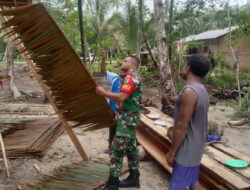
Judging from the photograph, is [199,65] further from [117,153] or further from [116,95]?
[117,153]

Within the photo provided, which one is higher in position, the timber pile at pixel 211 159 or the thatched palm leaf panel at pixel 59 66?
the thatched palm leaf panel at pixel 59 66

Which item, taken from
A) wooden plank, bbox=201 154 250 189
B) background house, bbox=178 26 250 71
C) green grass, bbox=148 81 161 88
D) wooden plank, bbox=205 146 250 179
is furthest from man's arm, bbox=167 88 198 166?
background house, bbox=178 26 250 71

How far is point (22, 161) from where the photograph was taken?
3.91 metres

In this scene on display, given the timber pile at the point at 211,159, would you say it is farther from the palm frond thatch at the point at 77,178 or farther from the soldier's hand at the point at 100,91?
the soldier's hand at the point at 100,91

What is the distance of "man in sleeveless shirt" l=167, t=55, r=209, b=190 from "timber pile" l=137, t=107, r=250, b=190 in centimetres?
68

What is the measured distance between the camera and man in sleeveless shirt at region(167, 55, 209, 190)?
189 centimetres

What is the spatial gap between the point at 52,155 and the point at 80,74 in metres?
2.24

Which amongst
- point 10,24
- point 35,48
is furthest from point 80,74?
point 10,24

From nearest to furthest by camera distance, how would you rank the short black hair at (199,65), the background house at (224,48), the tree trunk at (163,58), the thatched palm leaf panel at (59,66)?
the short black hair at (199,65) < the thatched palm leaf panel at (59,66) < the tree trunk at (163,58) < the background house at (224,48)

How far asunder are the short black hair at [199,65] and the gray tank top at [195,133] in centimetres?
10

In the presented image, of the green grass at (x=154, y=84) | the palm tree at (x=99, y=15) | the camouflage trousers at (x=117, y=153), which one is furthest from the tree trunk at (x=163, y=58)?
the palm tree at (x=99, y=15)

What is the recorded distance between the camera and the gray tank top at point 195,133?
1.93m

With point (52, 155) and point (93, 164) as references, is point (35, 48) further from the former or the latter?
point (52, 155)

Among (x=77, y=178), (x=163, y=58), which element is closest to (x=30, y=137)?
(x=77, y=178)
